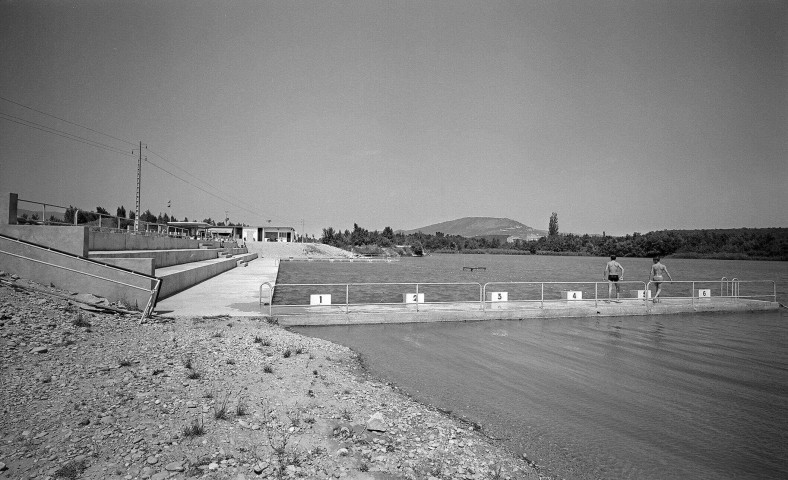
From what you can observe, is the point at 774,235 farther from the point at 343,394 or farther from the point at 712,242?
the point at 343,394

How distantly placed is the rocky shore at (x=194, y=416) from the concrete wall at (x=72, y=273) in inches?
94.2

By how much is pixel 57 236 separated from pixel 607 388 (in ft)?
54.3

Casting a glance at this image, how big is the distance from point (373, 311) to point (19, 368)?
11497 mm

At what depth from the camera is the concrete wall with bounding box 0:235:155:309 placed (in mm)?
11703

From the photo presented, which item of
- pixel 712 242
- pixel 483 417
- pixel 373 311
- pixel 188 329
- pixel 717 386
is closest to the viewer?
pixel 483 417

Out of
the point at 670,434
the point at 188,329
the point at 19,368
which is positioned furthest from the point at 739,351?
the point at 19,368

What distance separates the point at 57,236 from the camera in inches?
532

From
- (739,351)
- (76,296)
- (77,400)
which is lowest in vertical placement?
(739,351)

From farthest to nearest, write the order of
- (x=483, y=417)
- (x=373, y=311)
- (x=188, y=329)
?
(x=373, y=311) → (x=188, y=329) → (x=483, y=417)

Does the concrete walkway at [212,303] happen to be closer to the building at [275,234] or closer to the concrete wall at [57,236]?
the concrete wall at [57,236]

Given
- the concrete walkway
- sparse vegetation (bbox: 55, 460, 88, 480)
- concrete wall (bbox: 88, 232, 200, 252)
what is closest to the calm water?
the concrete walkway

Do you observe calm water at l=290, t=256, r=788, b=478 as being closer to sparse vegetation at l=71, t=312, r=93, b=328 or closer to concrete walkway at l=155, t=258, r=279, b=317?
concrete walkway at l=155, t=258, r=279, b=317

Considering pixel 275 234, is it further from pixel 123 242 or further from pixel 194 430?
pixel 194 430

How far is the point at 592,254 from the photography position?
641ft
